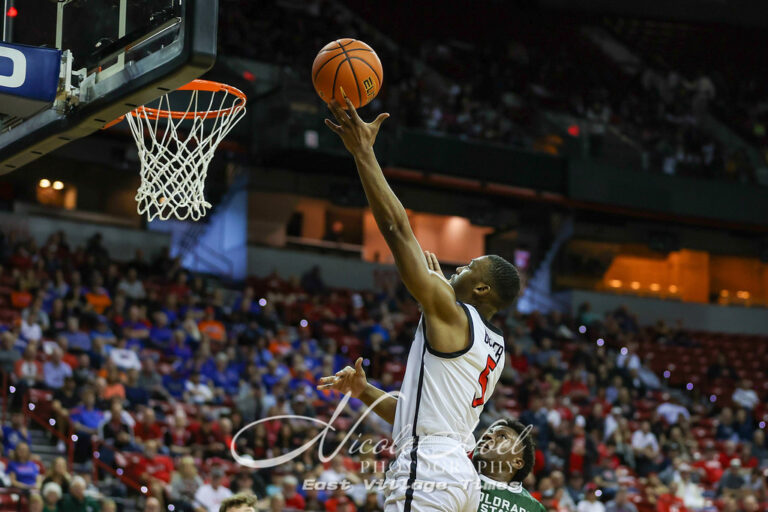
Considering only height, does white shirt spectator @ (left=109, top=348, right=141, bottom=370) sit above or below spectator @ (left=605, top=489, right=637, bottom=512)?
above

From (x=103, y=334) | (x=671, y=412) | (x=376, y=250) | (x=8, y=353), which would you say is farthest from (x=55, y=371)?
(x=376, y=250)

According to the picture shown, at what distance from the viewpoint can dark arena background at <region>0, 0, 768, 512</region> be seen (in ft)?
36.1

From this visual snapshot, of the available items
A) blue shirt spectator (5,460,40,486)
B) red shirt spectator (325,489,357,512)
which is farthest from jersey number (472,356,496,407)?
blue shirt spectator (5,460,40,486)

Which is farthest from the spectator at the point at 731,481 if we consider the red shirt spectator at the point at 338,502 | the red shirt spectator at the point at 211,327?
the red shirt spectator at the point at 211,327

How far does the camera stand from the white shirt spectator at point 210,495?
10.7 m

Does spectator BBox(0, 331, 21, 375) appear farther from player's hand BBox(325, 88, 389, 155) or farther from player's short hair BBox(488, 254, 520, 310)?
player's hand BBox(325, 88, 389, 155)

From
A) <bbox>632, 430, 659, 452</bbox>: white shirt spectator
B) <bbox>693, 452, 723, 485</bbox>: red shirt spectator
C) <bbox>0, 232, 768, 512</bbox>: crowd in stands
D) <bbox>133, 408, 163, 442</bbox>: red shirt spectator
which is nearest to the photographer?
<bbox>0, 232, 768, 512</bbox>: crowd in stands

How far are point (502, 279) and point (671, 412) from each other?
14.4m

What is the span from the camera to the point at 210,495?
35.4ft

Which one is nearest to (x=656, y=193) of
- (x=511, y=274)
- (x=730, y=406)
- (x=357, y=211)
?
(x=730, y=406)

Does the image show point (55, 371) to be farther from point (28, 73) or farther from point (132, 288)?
point (28, 73)

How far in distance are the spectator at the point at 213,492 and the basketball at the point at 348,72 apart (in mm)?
6697

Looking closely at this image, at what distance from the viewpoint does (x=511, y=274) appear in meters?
4.54

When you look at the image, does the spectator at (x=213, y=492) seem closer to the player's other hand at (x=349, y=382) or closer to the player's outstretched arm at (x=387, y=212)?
the player's other hand at (x=349, y=382)
